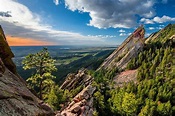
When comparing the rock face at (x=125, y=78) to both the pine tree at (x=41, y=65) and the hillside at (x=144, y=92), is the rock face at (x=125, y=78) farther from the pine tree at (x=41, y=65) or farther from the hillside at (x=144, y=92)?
the pine tree at (x=41, y=65)

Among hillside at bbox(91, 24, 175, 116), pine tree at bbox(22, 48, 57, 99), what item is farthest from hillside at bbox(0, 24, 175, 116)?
pine tree at bbox(22, 48, 57, 99)

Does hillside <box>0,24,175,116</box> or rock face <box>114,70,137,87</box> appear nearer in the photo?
hillside <box>0,24,175,116</box>

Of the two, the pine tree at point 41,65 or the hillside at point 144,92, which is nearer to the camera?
the pine tree at point 41,65

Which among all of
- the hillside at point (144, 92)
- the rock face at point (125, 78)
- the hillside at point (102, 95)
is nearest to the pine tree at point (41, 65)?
the hillside at point (102, 95)

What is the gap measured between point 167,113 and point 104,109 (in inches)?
1431

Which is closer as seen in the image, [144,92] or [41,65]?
[41,65]

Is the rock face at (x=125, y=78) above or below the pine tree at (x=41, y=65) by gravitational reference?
below

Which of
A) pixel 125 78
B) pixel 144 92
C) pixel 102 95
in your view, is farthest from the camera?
pixel 125 78

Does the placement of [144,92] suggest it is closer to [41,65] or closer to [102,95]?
[102,95]

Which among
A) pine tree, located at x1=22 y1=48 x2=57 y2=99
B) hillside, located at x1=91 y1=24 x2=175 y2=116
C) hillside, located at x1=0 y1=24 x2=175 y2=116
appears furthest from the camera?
hillside, located at x1=91 y1=24 x2=175 y2=116

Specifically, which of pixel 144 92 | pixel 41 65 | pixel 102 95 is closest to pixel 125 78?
pixel 144 92

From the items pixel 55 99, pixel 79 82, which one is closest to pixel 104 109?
pixel 55 99

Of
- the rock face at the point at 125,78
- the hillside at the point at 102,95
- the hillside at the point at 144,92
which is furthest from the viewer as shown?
the rock face at the point at 125,78

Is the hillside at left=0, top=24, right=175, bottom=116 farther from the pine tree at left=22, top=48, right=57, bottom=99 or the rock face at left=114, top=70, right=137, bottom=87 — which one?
the pine tree at left=22, top=48, right=57, bottom=99
